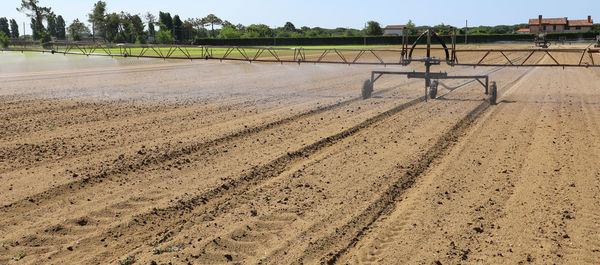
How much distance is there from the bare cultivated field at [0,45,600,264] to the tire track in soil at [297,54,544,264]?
0.09 feet

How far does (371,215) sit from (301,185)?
1.60m

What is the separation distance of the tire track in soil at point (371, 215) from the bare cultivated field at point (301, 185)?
0.09ft

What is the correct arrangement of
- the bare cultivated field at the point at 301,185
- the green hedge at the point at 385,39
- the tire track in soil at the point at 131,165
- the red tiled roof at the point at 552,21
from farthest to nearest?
the red tiled roof at the point at 552,21
the green hedge at the point at 385,39
the tire track in soil at the point at 131,165
the bare cultivated field at the point at 301,185

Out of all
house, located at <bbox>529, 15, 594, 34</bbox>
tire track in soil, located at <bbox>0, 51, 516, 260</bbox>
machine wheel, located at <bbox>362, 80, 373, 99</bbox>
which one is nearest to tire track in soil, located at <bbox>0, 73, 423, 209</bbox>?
tire track in soil, located at <bbox>0, 51, 516, 260</bbox>

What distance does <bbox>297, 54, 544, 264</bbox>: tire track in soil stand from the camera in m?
5.71

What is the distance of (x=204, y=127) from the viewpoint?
12719 mm

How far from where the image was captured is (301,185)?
7.96 m

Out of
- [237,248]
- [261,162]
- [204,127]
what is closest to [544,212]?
[237,248]

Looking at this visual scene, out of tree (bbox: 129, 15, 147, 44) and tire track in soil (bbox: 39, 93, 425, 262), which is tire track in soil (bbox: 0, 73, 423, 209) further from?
tree (bbox: 129, 15, 147, 44)

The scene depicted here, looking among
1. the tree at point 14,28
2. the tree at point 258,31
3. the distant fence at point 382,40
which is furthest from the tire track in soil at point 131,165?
the tree at point 14,28

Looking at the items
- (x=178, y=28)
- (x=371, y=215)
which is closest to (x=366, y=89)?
(x=371, y=215)

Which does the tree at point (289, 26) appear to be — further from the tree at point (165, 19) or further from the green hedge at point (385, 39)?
the green hedge at point (385, 39)

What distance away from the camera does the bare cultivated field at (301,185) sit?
5820mm

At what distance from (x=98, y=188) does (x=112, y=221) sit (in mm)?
1517
